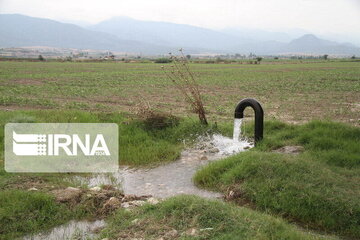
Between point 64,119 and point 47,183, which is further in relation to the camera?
point 64,119

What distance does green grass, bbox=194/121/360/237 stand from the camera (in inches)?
205

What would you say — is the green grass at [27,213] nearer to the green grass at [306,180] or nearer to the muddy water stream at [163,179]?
the muddy water stream at [163,179]

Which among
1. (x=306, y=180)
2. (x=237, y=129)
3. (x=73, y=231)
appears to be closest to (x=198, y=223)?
(x=73, y=231)

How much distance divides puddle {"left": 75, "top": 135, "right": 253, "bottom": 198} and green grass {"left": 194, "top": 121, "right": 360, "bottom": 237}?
0.41 m

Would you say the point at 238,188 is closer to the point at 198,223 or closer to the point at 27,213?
the point at 198,223

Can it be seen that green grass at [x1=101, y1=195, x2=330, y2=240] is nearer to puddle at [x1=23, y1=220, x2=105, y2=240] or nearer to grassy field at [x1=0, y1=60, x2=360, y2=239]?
grassy field at [x1=0, y1=60, x2=360, y2=239]

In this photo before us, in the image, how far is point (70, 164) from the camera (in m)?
7.79

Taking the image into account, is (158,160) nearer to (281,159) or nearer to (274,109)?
(281,159)

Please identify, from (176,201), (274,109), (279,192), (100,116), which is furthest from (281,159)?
(274,109)

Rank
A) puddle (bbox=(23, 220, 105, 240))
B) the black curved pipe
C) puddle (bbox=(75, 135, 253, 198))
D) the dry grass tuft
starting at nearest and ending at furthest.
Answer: puddle (bbox=(23, 220, 105, 240)), puddle (bbox=(75, 135, 253, 198)), the black curved pipe, the dry grass tuft

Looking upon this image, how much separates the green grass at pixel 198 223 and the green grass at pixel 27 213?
0.97m

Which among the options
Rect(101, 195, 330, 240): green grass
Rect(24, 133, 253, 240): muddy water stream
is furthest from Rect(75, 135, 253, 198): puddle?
Rect(101, 195, 330, 240): green grass

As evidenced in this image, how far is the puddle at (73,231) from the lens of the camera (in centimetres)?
473

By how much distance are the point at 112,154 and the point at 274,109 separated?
886 centimetres
